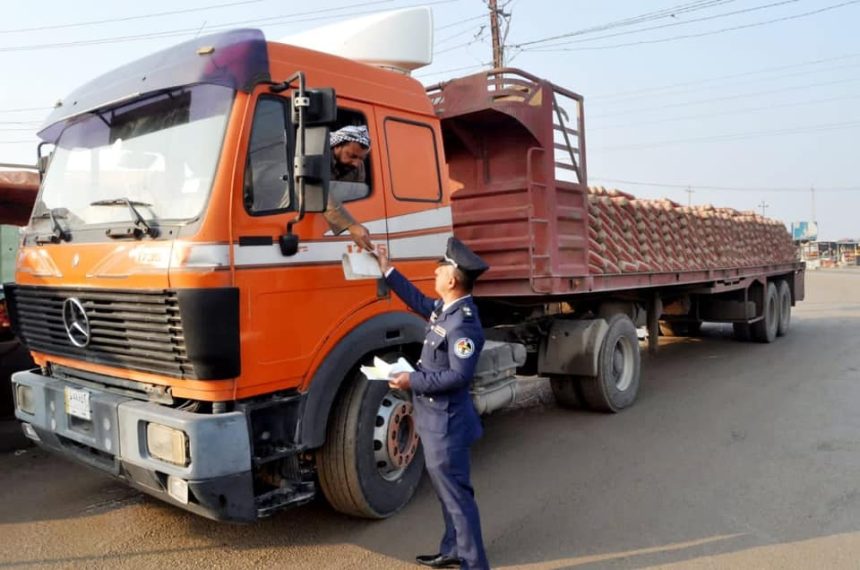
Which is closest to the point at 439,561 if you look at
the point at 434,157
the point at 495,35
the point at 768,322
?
the point at 434,157

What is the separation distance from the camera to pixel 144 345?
306 cm

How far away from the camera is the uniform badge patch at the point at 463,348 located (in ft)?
9.48

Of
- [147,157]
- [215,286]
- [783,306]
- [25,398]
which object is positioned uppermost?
[147,157]

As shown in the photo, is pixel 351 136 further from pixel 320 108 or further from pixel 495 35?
pixel 495 35

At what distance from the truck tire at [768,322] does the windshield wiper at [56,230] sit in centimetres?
1031

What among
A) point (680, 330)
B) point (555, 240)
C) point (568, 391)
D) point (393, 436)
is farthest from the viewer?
point (680, 330)

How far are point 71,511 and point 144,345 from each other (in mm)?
1647

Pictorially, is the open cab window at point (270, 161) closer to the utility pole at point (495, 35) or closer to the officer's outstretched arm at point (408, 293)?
the officer's outstretched arm at point (408, 293)

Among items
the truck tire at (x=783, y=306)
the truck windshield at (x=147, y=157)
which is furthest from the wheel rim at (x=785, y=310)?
the truck windshield at (x=147, y=157)

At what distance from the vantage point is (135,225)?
120 inches

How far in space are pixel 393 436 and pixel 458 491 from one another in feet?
2.72

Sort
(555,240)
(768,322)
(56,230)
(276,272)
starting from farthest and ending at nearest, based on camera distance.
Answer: (768,322), (555,240), (56,230), (276,272)

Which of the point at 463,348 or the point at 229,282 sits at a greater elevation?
the point at 229,282

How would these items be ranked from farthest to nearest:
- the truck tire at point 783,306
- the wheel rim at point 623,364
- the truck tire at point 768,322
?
1. the truck tire at point 783,306
2. the truck tire at point 768,322
3. the wheel rim at point 623,364
